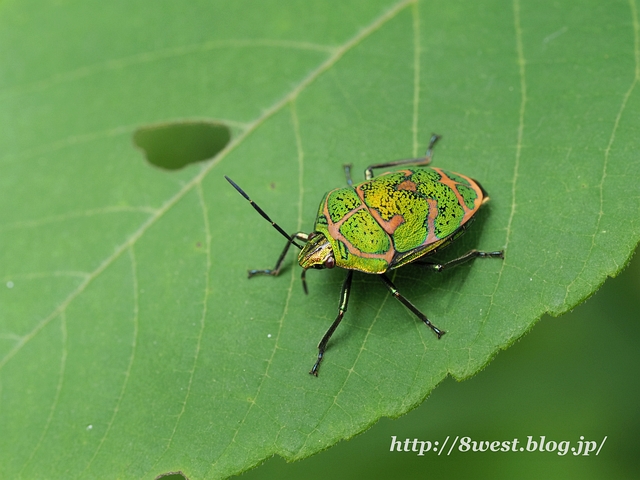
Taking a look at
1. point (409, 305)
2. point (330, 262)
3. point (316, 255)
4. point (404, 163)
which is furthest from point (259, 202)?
point (409, 305)

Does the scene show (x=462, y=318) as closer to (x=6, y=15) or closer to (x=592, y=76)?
(x=592, y=76)

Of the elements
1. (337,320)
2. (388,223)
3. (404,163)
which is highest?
(404,163)

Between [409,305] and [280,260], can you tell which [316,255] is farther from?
[409,305]

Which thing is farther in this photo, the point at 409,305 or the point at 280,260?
the point at 280,260

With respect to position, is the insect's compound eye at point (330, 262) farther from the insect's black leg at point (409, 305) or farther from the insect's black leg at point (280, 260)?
the insect's black leg at point (409, 305)

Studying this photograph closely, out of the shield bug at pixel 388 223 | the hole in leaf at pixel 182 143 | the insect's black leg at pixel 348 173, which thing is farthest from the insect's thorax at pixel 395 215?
the hole in leaf at pixel 182 143

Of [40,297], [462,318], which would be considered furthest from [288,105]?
[40,297]
